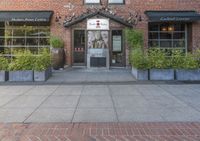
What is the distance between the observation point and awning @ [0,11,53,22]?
22.6 m

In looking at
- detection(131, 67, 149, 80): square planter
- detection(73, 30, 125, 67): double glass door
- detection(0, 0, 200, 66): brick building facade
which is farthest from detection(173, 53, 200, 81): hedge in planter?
detection(73, 30, 125, 67): double glass door

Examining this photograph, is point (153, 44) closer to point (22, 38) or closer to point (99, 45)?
point (99, 45)

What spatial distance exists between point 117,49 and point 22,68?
8.17 m

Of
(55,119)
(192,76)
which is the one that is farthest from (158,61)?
(55,119)

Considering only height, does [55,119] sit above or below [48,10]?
below

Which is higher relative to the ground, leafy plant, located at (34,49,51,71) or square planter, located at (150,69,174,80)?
leafy plant, located at (34,49,51,71)

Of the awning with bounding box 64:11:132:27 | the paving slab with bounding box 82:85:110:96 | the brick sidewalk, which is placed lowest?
the brick sidewalk

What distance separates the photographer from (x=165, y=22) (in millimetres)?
23906

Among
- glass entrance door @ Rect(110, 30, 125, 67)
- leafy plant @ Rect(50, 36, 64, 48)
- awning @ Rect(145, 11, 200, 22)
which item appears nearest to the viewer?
leafy plant @ Rect(50, 36, 64, 48)

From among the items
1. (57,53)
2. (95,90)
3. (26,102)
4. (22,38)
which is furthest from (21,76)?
(22,38)

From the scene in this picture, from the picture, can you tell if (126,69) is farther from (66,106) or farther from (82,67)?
(66,106)

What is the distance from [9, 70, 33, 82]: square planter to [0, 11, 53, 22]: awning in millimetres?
6428

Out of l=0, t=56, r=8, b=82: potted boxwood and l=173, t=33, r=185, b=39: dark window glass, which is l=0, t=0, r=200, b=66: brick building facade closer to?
l=173, t=33, r=185, b=39: dark window glass

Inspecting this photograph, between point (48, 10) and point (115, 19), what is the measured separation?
4.36m
